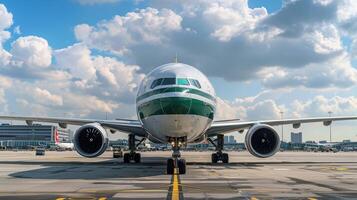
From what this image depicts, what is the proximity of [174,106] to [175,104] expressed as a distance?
9 centimetres

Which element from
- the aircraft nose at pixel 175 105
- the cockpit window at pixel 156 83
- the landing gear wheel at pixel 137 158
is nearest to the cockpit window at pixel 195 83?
the cockpit window at pixel 156 83

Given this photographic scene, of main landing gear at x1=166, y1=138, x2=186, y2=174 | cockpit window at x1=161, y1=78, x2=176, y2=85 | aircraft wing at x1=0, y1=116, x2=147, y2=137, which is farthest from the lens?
aircraft wing at x1=0, y1=116, x2=147, y2=137

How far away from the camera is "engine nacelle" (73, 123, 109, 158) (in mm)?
23234

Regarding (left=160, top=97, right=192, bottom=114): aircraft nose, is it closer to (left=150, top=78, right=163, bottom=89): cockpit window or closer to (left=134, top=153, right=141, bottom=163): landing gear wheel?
(left=150, top=78, right=163, bottom=89): cockpit window

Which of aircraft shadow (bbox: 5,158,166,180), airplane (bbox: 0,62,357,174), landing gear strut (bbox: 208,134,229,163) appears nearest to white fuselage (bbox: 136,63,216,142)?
airplane (bbox: 0,62,357,174)

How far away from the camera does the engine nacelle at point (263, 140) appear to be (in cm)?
2359

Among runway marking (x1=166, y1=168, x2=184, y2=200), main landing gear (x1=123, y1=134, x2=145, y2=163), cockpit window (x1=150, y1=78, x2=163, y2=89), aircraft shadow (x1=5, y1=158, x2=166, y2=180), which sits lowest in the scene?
aircraft shadow (x1=5, y1=158, x2=166, y2=180)

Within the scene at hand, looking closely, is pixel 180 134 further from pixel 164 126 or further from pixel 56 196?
pixel 56 196

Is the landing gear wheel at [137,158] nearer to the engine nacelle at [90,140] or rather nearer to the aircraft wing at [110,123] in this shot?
the aircraft wing at [110,123]

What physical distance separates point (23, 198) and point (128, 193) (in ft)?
8.65

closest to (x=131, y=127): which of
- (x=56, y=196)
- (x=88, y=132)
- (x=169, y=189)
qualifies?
(x=88, y=132)

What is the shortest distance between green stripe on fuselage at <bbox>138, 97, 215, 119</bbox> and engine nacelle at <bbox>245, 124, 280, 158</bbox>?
5.06m

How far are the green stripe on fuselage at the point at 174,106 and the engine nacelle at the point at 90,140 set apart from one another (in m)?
4.64

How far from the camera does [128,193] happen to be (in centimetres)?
1164
